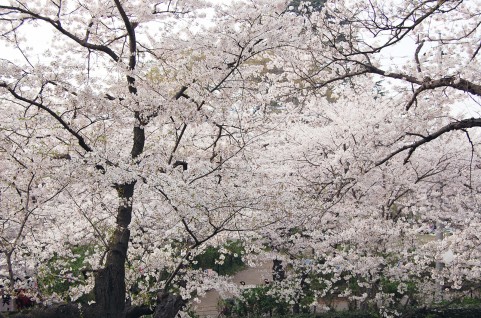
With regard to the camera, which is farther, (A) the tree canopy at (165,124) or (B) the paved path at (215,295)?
(B) the paved path at (215,295)

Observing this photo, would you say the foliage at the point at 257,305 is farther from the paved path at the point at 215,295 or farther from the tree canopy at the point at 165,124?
the tree canopy at the point at 165,124

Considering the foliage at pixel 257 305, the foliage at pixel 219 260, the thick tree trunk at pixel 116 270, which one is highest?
the foliage at pixel 219 260

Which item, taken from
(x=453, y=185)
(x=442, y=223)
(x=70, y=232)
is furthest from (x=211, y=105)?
(x=453, y=185)

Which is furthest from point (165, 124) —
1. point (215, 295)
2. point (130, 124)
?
point (215, 295)

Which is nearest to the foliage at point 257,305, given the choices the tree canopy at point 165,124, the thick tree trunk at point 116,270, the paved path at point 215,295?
the paved path at point 215,295

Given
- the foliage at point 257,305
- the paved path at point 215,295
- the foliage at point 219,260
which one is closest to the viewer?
the foliage at point 257,305

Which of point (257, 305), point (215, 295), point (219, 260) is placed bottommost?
point (257, 305)

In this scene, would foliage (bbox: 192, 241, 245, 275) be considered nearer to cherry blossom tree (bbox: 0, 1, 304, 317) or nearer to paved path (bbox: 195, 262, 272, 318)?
paved path (bbox: 195, 262, 272, 318)

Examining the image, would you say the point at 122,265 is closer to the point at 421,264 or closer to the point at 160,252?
the point at 160,252

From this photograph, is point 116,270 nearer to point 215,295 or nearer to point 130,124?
point 130,124

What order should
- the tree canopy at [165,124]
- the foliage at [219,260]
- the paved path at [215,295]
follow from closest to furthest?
the tree canopy at [165,124] → the paved path at [215,295] → the foliage at [219,260]

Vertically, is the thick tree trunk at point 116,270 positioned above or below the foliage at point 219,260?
below

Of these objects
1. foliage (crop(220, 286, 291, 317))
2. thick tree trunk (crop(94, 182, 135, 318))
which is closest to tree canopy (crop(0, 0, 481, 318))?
thick tree trunk (crop(94, 182, 135, 318))

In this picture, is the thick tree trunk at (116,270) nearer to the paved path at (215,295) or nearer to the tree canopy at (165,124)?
the tree canopy at (165,124)
